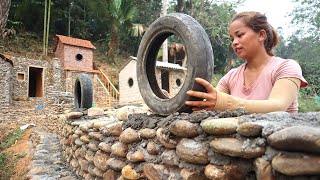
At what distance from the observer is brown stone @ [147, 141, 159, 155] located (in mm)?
1631

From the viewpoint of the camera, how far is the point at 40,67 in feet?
57.6

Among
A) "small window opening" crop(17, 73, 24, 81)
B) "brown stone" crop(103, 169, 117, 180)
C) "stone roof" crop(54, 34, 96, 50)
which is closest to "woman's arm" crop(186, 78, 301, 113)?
"brown stone" crop(103, 169, 117, 180)

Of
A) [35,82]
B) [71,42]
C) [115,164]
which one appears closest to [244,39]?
[115,164]

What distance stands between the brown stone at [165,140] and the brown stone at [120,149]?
49 cm

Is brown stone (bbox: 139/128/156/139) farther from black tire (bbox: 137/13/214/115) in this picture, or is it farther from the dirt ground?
the dirt ground

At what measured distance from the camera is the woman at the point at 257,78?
1.44 m

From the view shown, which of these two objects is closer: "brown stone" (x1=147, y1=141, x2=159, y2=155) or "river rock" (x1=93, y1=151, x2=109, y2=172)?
"brown stone" (x1=147, y1=141, x2=159, y2=155)

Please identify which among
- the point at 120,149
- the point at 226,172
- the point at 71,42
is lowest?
the point at 120,149

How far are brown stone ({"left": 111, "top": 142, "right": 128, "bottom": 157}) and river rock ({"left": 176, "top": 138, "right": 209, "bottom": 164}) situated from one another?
2.29 feet

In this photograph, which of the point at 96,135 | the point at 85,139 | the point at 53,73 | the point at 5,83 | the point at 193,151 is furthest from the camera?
the point at 53,73

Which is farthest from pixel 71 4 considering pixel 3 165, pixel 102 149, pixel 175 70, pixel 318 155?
pixel 318 155

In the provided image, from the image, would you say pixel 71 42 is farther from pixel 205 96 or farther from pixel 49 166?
pixel 205 96

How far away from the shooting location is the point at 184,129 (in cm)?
136

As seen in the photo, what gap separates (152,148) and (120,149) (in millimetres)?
442
